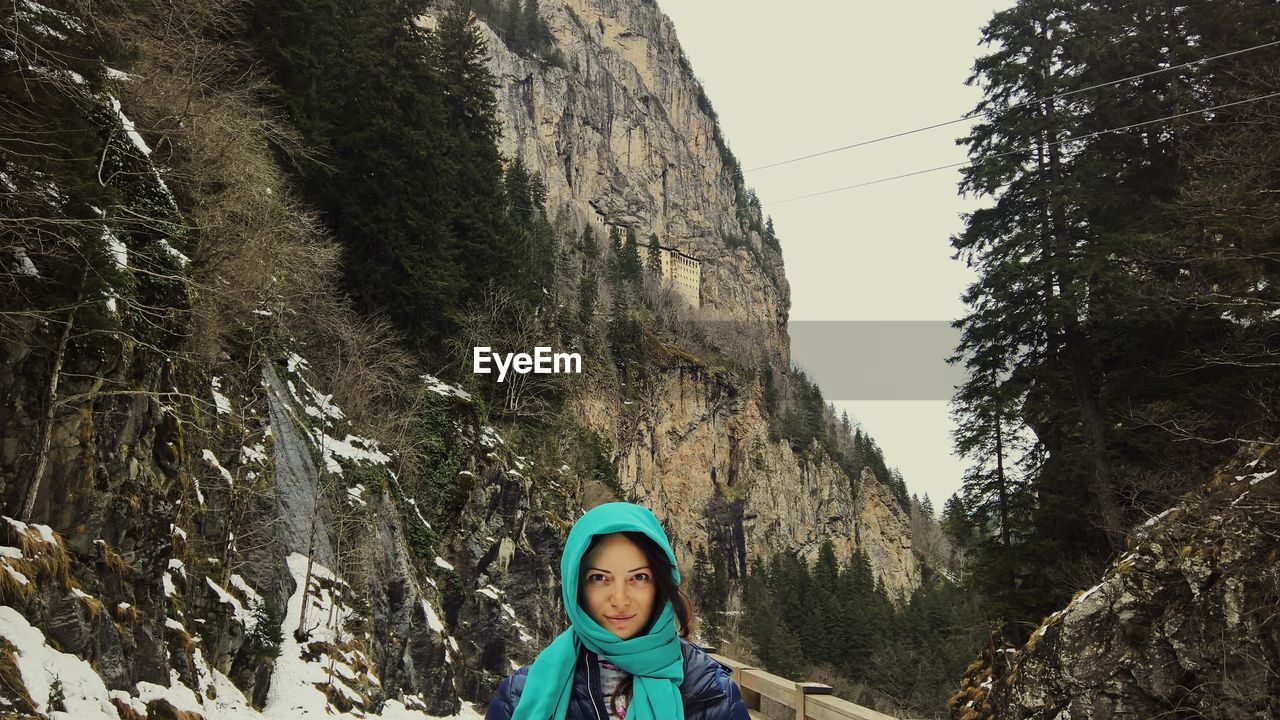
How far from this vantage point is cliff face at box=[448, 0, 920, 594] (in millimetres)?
75062

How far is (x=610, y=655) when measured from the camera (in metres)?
1.69

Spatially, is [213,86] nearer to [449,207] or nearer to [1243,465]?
[449,207]

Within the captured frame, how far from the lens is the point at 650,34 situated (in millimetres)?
141125

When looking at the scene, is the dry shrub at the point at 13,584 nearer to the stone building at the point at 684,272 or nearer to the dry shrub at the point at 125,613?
the dry shrub at the point at 125,613

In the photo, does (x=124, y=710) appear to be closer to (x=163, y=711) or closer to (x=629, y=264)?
(x=163, y=711)

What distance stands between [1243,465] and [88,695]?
12.5 meters

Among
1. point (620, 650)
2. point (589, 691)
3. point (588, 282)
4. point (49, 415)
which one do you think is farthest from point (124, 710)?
point (588, 282)

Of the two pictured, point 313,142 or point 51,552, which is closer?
point 51,552

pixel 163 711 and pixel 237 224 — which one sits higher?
pixel 237 224

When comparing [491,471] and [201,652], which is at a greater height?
[491,471]

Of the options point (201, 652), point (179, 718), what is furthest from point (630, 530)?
point (201, 652)

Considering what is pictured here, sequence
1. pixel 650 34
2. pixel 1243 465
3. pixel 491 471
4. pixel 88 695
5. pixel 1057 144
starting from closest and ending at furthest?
pixel 88 695
pixel 1243 465
pixel 1057 144
pixel 491 471
pixel 650 34

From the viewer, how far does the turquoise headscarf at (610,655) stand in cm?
163

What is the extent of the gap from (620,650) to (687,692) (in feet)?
0.64
